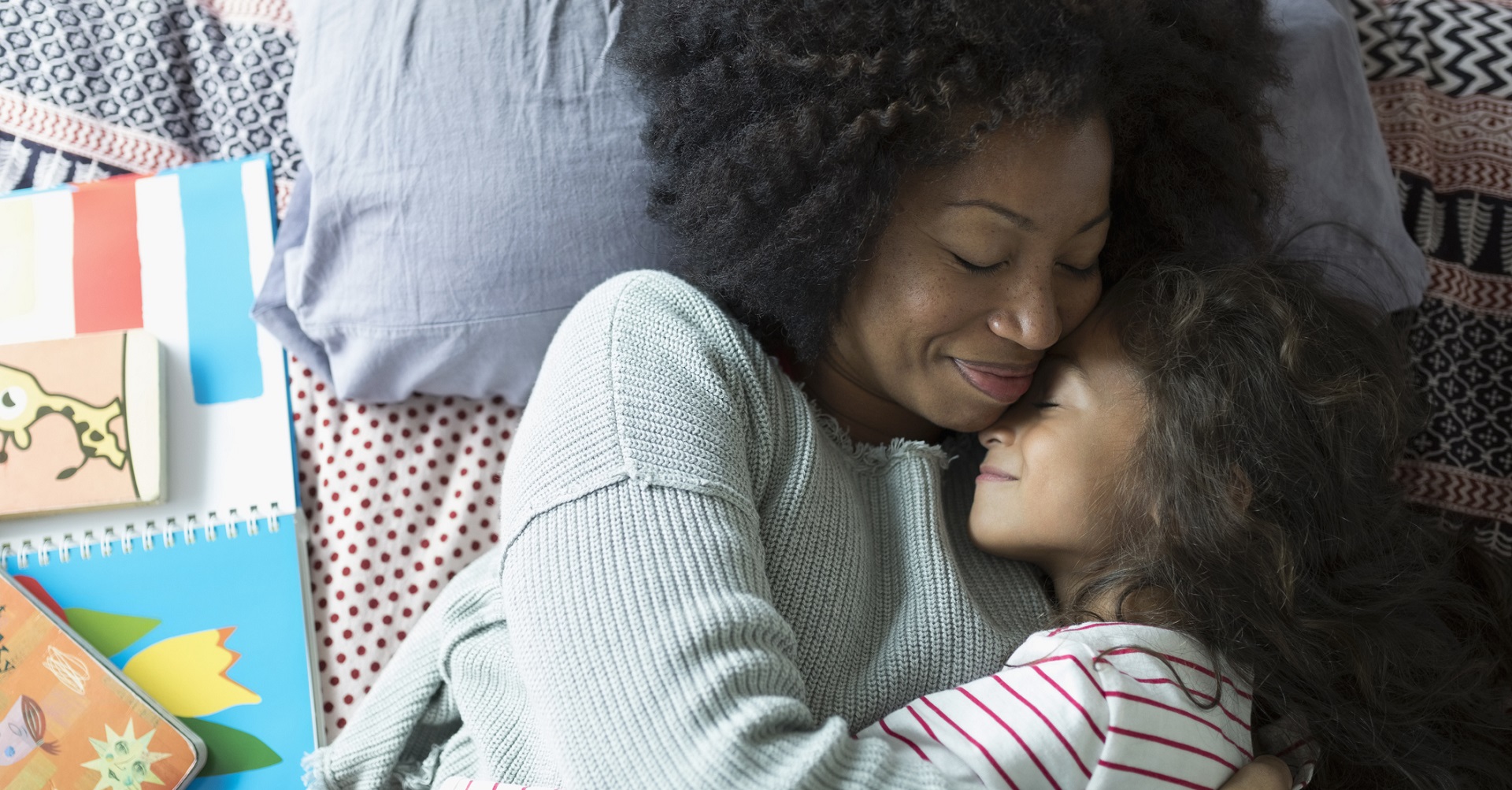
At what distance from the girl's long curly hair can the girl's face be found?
0.02 metres

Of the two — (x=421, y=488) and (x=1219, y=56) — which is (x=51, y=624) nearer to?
(x=421, y=488)

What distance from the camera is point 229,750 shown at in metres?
1.28

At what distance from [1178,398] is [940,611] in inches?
13.1

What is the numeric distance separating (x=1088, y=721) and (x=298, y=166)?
1.19 meters

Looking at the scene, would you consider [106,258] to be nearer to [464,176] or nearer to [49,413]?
[49,413]

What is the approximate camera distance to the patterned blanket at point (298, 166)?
1385 millimetres

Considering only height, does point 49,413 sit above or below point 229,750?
above

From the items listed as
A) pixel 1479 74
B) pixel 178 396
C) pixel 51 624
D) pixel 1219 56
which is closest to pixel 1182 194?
pixel 1219 56

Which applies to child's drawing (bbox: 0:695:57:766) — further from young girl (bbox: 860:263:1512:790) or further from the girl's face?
the girl's face

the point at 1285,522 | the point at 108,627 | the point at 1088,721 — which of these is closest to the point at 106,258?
the point at 108,627

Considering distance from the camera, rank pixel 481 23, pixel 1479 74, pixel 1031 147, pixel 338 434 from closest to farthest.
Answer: pixel 1031 147
pixel 481 23
pixel 338 434
pixel 1479 74

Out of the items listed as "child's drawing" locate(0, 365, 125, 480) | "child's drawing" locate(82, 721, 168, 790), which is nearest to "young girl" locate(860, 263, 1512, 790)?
"child's drawing" locate(82, 721, 168, 790)

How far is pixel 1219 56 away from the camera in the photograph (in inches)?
46.4

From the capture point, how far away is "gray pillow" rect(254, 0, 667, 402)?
1267 mm
